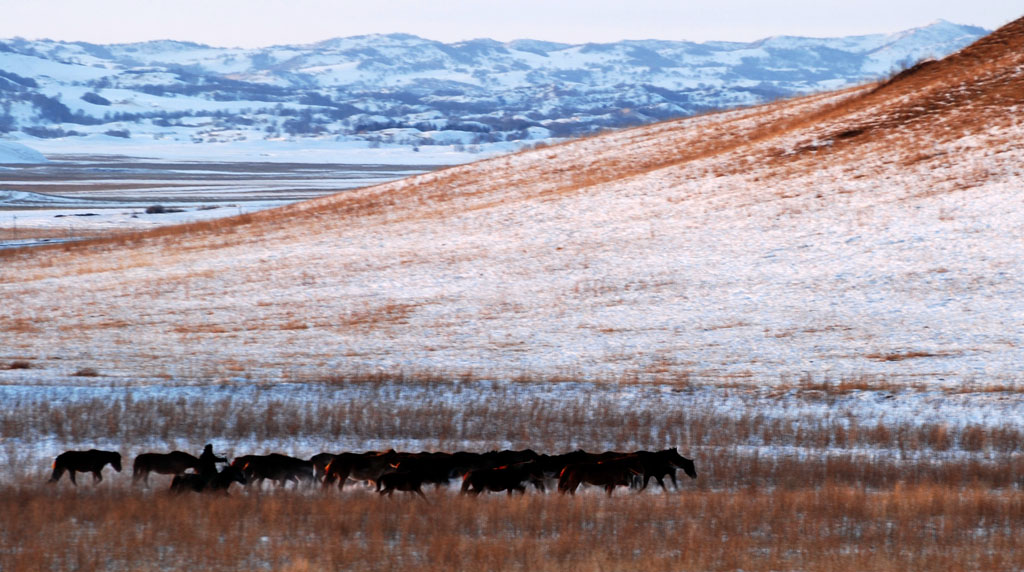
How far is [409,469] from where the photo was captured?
37.1ft

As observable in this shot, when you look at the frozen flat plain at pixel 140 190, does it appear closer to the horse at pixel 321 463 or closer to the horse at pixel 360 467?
the horse at pixel 321 463

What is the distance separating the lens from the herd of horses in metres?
11.1

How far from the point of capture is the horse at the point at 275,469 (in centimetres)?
1159

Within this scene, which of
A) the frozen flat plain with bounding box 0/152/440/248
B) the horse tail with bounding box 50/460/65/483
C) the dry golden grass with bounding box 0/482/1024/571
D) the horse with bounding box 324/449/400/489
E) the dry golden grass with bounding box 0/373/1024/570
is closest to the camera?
the dry golden grass with bounding box 0/482/1024/571

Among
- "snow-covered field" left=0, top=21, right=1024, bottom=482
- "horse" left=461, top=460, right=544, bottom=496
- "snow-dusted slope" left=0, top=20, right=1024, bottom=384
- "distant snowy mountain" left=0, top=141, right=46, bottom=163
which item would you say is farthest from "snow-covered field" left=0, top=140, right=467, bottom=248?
"horse" left=461, top=460, right=544, bottom=496

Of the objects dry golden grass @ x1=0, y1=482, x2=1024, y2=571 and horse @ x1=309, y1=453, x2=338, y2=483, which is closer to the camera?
dry golden grass @ x1=0, y1=482, x2=1024, y2=571

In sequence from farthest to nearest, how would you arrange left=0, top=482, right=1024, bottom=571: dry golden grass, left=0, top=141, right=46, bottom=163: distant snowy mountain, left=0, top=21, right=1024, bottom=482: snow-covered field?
left=0, top=141, right=46, bottom=163: distant snowy mountain < left=0, top=21, right=1024, bottom=482: snow-covered field < left=0, top=482, right=1024, bottom=571: dry golden grass

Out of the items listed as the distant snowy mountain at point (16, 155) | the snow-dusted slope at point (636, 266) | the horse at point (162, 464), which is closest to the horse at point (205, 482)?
the horse at point (162, 464)

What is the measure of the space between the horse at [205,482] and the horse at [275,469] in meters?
0.25

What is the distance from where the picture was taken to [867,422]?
48.9ft

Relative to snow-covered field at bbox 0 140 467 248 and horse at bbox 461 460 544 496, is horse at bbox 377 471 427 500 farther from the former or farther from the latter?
snow-covered field at bbox 0 140 467 248

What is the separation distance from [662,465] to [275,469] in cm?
415

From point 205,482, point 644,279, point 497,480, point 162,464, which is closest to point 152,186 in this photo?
point 644,279

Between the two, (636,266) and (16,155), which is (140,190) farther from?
(636,266)
